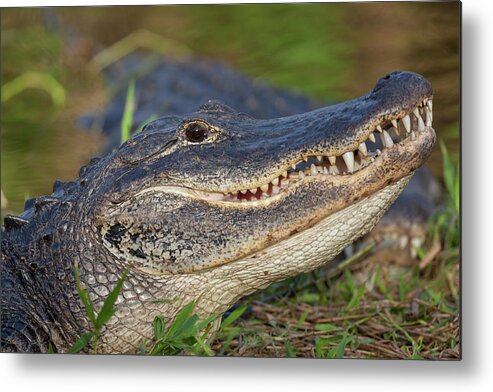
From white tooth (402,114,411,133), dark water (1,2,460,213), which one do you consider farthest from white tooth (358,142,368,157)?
dark water (1,2,460,213)

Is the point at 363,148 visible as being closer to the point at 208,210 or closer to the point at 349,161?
the point at 349,161

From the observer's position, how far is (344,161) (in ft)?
10.3

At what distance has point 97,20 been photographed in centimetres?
562

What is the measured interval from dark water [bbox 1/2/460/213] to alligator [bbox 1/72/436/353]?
1.21m

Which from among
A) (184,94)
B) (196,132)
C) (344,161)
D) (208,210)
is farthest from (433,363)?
(184,94)

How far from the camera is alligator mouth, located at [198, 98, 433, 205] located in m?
3.06

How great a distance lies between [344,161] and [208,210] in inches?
19.7

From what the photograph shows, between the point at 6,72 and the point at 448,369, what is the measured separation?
2.84 meters

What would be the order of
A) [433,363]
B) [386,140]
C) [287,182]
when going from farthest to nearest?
[433,363], [287,182], [386,140]

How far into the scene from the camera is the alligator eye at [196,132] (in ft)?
10.9

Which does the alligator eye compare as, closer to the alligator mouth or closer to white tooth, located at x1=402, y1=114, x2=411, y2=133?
the alligator mouth

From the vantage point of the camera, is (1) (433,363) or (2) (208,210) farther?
(1) (433,363)

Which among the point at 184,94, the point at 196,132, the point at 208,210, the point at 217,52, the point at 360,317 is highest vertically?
the point at 196,132

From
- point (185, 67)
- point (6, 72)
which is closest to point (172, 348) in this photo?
point (6, 72)
